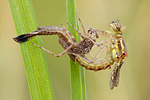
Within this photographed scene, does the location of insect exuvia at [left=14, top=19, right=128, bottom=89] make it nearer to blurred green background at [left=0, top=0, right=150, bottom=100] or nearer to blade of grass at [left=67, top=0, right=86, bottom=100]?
blade of grass at [left=67, top=0, right=86, bottom=100]

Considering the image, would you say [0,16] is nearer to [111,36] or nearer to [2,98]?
[2,98]

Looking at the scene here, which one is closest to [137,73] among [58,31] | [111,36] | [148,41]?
[148,41]

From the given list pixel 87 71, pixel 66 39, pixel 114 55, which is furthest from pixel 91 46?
pixel 87 71

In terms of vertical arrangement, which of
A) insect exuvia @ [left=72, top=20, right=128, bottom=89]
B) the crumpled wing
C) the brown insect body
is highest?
the brown insect body

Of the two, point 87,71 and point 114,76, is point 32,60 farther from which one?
point 87,71

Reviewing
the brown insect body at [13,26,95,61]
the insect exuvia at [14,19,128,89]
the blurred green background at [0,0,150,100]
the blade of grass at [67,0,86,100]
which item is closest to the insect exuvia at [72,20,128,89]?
the insect exuvia at [14,19,128,89]
